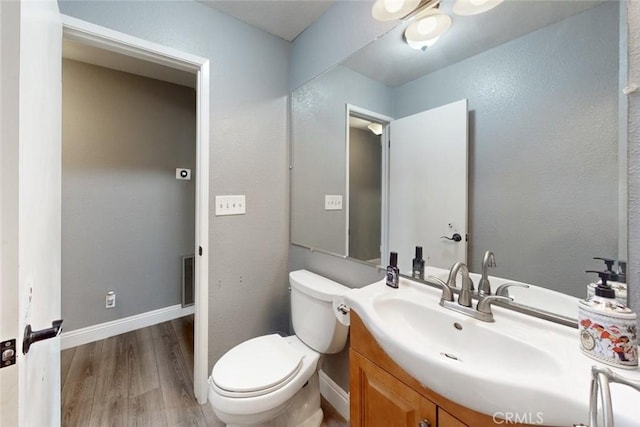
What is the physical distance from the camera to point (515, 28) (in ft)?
2.88

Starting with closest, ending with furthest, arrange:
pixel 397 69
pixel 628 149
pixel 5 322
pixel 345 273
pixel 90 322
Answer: pixel 5 322, pixel 628 149, pixel 397 69, pixel 345 273, pixel 90 322

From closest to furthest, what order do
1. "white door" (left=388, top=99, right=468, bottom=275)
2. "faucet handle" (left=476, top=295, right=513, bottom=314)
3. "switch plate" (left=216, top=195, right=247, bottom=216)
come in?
"faucet handle" (left=476, top=295, right=513, bottom=314) → "white door" (left=388, top=99, right=468, bottom=275) → "switch plate" (left=216, top=195, right=247, bottom=216)

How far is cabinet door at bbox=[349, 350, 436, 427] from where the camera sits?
0.69m

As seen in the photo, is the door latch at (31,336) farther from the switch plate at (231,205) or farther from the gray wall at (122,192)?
the gray wall at (122,192)

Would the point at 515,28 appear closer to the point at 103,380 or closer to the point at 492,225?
the point at 492,225

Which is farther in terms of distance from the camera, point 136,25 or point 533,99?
point 136,25

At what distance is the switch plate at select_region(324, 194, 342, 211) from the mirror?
512mm

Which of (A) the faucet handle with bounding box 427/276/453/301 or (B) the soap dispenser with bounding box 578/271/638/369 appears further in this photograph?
(A) the faucet handle with bounding box 427/276/453/301

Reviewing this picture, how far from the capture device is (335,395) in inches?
58.4

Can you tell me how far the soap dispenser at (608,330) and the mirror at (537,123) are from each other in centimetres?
16

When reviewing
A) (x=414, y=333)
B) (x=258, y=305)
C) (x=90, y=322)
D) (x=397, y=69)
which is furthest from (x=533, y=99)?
(x=90, y=322)

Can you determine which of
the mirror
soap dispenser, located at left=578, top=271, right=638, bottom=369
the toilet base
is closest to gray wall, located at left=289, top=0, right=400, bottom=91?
the mirror

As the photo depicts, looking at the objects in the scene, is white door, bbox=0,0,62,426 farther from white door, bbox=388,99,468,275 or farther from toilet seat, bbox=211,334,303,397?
white door, bbox=388,99,468,275

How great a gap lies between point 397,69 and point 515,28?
48cm
